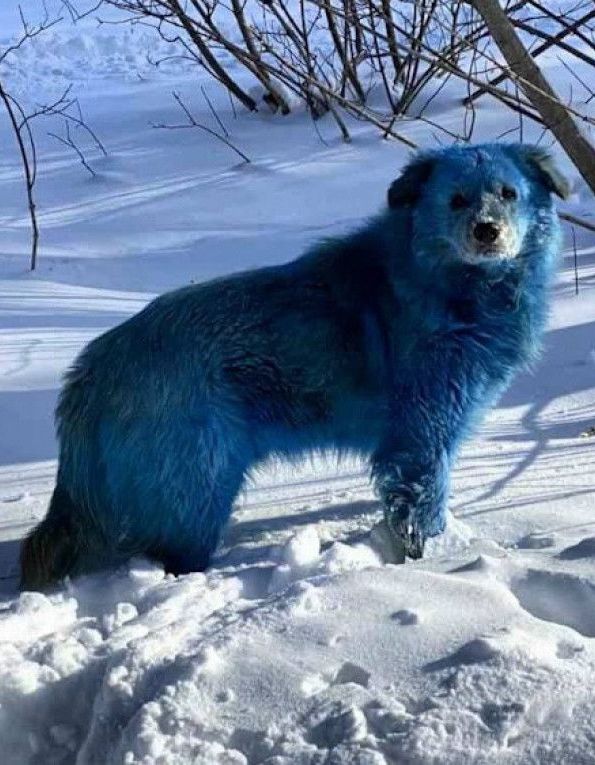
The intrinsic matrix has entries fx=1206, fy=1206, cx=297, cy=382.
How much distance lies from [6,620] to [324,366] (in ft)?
3.98

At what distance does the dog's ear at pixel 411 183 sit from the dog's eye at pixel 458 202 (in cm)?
13

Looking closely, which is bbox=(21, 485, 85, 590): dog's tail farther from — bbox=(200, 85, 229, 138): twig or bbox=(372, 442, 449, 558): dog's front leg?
bbox=(200, 85, 229, 138): twig

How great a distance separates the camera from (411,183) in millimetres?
3654

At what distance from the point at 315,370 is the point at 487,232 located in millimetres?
658

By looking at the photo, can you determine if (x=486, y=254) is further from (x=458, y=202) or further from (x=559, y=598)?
(x=559, y=598)

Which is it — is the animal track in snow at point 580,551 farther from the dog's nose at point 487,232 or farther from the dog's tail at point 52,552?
the dog's tail at point 52,552

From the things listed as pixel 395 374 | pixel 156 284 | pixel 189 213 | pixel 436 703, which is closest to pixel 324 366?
pixel 395 374

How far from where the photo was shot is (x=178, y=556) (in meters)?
3.70

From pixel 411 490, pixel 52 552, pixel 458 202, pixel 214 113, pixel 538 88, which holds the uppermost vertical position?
pixel 538 88

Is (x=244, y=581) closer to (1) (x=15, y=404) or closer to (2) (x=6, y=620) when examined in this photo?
(2) (x=6, y=620)

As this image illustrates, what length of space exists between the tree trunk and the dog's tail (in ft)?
7.58

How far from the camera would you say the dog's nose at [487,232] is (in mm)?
3410

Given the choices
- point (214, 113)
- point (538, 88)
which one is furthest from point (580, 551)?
point (214, 113)

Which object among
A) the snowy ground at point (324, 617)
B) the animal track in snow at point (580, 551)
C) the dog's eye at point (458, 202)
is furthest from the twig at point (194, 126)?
the animal track in snow at point (580, 551)
